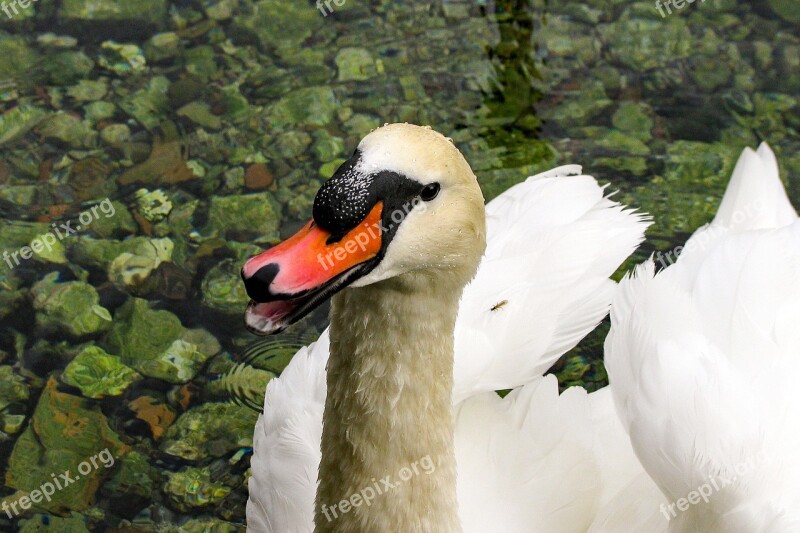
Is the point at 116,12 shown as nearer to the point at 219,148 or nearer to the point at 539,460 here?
the point at 219,148

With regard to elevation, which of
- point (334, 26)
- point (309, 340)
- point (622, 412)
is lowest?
point (309, 340)

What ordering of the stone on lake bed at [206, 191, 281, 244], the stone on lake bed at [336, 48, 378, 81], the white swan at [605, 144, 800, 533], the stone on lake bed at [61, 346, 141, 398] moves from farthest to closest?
the stone on lake bed at [336, 48, 378, 81] → the stone on lake bed at [206, 191, 281, 244] → the stone on lake bed at [61, 346, 141, 398] → the white swan at [605, 144, 800, 533]

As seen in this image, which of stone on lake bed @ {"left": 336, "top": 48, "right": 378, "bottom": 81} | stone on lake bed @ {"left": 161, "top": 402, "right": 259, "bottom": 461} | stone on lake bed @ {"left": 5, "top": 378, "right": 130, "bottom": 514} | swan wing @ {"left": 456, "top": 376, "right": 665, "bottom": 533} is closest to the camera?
swan wing @ {"left": 456, "top": 376, "right": 665, "bottom": 533}

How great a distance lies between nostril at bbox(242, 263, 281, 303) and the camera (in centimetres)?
198

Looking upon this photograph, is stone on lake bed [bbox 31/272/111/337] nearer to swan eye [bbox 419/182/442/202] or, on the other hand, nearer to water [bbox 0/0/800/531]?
water [bbox 0/0/800/531]

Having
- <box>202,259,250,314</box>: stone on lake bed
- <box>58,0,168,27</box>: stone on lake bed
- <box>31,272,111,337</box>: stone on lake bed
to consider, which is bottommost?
<box>202,259,250,314</box>: stone on lake bed

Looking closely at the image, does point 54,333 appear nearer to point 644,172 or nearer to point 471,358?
point 471,358

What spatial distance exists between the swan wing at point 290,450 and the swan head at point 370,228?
1285 millimetres

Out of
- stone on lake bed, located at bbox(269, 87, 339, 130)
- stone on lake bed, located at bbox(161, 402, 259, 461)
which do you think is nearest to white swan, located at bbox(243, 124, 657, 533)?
stone on lake bed, located at bbox(161, 402, 259, 461)

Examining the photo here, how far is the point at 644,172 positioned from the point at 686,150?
12.0 inches

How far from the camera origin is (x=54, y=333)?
4.79 meters

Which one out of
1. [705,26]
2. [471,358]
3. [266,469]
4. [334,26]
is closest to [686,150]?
[705,26]

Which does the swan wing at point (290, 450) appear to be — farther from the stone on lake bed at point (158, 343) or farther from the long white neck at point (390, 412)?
the stone on lake bed at point (158, 343)

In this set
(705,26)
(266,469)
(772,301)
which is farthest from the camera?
(705,26)
